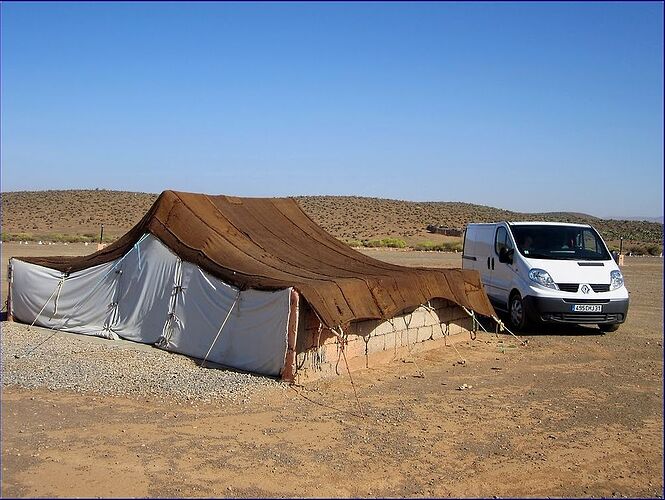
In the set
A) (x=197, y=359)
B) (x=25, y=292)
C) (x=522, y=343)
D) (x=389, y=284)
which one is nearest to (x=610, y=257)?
(x=522, y=343)

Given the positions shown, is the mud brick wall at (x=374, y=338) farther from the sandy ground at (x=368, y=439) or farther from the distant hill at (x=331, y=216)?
the distant hill at (x=331, y=216)

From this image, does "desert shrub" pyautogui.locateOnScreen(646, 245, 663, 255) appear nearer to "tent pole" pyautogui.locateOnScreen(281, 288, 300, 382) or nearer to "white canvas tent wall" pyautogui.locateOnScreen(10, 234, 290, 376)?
"white canvas tent wall" pyautogui.locateOnScreen(10, 234, 290, 376)

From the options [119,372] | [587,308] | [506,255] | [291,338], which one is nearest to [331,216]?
[506,255]

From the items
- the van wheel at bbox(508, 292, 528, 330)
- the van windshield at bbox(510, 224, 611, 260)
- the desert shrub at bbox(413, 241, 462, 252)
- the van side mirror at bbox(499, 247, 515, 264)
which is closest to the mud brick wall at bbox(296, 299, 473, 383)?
the van wheel at bbox(508, 292, 528, 330)

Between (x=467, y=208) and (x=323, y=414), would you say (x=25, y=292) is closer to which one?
(x=323, y=414)

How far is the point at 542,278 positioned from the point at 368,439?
755cm

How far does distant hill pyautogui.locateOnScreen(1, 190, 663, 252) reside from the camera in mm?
63469

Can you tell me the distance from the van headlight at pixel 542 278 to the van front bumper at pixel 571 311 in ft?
0.87

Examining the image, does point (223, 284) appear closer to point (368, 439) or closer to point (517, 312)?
point (368, 439)

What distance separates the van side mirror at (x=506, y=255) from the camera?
593 inches

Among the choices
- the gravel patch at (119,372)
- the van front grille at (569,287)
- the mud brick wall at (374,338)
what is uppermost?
the van front grille at (569,287)

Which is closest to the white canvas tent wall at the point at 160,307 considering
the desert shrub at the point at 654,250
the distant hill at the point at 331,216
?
the distant hill at the point at 331,216

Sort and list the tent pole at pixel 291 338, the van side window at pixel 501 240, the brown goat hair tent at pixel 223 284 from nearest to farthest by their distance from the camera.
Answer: the tent pole at pixel 291 338
the brown goat hair tent at pixel 223 284
the van side window at pixel 501 240

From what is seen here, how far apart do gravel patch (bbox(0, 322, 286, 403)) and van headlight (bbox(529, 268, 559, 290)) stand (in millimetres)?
6460
